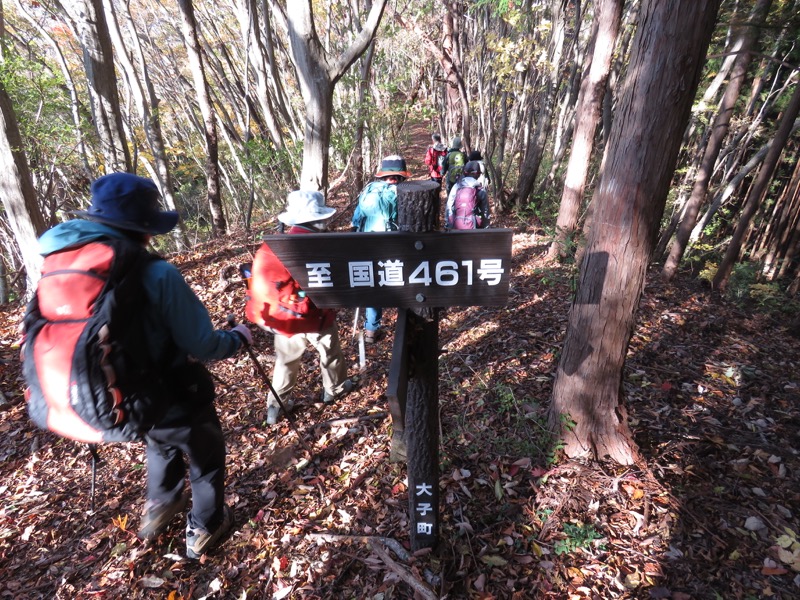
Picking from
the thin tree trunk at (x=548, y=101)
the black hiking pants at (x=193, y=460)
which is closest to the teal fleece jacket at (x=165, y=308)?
the black hiking pants at (x=193, y=460)

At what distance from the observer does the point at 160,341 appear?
82.7 inches

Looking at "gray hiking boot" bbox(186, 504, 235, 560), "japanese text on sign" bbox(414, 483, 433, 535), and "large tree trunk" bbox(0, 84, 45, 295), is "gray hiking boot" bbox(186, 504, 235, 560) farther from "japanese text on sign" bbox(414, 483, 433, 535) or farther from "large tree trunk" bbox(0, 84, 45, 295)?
"large tree trunk" bbox(0, 84, 45, 295)

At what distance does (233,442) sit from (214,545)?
111cm

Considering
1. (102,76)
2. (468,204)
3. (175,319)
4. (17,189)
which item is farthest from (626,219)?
(102,76)

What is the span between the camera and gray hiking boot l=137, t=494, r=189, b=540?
2.63m

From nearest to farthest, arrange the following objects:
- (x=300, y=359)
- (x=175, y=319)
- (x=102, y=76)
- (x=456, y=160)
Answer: (x=175, y=319) → (x=300, y=359) → (x=102, y=76) → (x=456, y=160)

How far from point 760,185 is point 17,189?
11628 mm

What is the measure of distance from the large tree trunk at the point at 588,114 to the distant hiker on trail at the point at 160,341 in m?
5.51

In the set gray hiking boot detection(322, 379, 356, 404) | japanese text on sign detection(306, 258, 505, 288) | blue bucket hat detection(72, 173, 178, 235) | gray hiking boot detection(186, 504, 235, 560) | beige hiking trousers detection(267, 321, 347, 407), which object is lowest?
gray hiking boot detection(322, 379, 356, 404)

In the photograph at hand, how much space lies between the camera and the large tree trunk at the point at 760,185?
546 cm

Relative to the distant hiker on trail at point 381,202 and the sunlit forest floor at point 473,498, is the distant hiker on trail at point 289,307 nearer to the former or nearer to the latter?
the sunlit forest floor at point 473,498

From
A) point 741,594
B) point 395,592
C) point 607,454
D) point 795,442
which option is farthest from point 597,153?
point 395,592

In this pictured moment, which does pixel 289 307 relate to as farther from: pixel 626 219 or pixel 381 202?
pixel 626 219

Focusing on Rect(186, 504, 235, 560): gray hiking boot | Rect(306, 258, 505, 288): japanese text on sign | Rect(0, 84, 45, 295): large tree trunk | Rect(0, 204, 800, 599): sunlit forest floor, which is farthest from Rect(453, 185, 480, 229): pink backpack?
Rect(0, 84, 45, 295): large tree trunk
